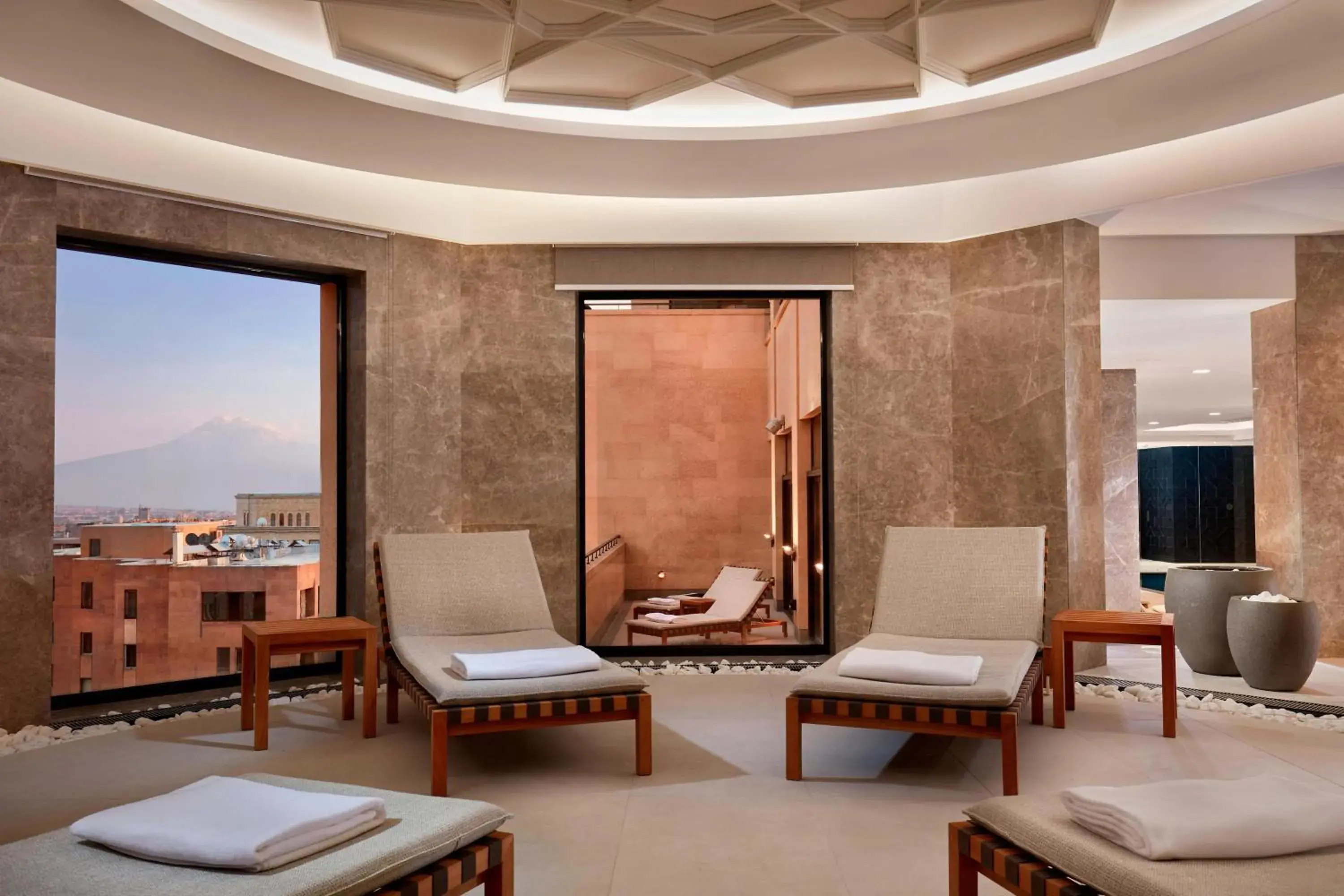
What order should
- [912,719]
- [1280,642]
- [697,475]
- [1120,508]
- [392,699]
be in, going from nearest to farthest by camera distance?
[912,719] → [392,699] → [1280,642] → [697,475] → [1120,508]

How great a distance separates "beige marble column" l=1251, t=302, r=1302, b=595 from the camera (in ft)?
21.1

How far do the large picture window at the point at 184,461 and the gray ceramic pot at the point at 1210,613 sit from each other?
506 centimetres

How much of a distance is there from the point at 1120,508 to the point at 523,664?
303 inches

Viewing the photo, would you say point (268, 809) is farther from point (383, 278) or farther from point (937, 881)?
point (383, 278)

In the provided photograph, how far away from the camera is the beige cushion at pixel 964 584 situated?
14.7 feet

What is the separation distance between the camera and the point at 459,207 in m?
6.16

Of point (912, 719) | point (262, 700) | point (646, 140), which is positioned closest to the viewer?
point (912, 719)

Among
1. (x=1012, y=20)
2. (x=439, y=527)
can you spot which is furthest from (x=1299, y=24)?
(x=439, y=527)

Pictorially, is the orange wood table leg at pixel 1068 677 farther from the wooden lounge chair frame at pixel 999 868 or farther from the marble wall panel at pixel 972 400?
the wooden lounge chair frame at pixel 999 868

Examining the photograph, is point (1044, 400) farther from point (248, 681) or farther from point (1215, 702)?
point (248, 681)

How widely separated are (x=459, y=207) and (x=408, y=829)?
4.72m

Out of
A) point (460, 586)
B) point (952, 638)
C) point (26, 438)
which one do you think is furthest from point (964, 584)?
point (26, 438)

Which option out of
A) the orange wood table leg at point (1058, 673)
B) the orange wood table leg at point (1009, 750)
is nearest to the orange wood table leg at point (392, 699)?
the orange wood table leg at point (1009, 750)

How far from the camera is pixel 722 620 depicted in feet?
20.7
